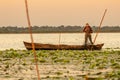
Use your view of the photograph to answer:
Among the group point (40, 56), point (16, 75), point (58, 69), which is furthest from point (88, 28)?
point (16, 75)

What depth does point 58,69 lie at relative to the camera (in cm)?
1872

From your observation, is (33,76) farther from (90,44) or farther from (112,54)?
(90,44)

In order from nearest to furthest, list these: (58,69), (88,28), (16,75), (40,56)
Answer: (16,75), (58,69), (40,56), (88,28)

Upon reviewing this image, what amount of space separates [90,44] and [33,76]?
14742 mm

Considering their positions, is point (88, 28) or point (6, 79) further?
point (88, 28)

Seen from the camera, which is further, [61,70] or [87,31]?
[87,31]

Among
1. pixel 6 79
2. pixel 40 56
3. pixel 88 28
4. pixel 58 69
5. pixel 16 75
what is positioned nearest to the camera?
pixel 6 79

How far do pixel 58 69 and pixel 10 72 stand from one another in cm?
192

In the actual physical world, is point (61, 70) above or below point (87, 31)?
below

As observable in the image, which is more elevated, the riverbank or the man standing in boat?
the man standing in boat

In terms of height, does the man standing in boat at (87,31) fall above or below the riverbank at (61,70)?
above

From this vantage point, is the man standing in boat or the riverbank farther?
the man standing in boat

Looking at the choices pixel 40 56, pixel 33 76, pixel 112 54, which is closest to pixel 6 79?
pixel 33 76

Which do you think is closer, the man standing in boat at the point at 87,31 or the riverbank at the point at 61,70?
the riverbank at the point at 61,70
